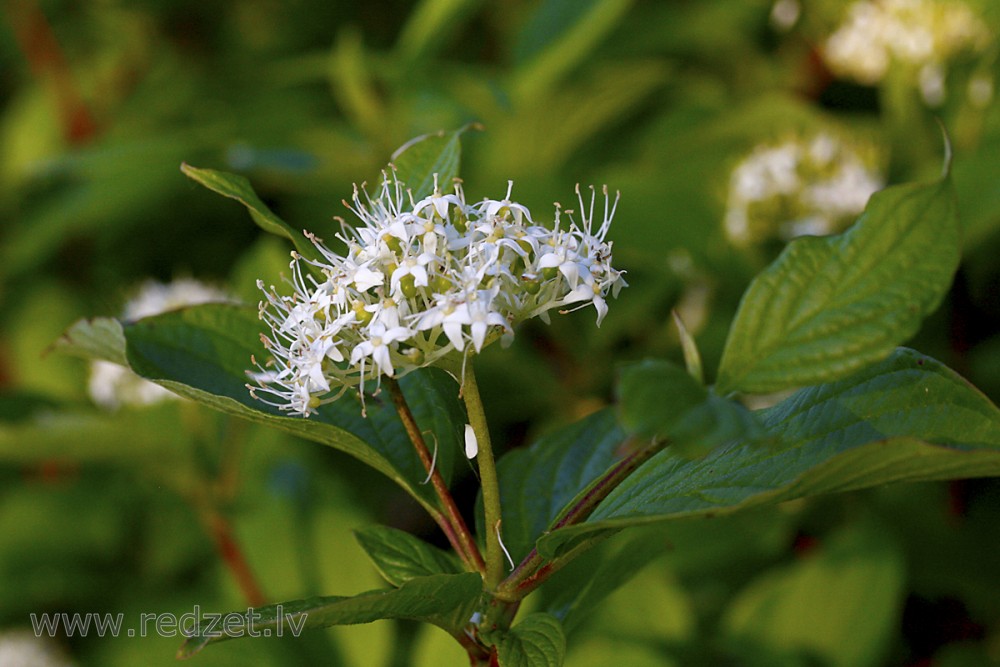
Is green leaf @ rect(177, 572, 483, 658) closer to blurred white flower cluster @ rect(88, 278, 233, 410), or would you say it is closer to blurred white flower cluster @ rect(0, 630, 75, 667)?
blurred white flower cluster @ rect(88, 278, 233, 410)

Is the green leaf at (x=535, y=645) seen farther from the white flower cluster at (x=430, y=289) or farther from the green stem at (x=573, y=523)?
the white flower cluster at (x=430, y=289)

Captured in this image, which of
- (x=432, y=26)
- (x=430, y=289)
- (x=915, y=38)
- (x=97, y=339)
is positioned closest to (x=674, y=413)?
(x=430, y=289)

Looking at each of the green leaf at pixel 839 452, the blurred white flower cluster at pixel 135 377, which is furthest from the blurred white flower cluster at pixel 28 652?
the green leaf at pixel 839 452

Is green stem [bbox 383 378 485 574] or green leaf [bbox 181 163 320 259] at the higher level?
green leaf [bbox 181 163 320 259]

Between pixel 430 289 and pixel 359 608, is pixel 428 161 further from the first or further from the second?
pixel 359 608

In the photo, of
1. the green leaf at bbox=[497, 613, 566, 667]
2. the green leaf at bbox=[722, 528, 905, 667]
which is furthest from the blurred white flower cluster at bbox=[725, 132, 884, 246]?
the green leaf at bbox=[497, 613, 566, 667]

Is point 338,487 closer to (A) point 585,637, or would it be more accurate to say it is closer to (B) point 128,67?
(A) point 585,637
